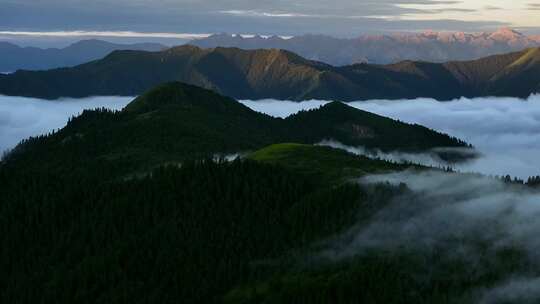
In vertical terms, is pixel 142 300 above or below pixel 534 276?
below

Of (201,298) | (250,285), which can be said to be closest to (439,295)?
(250,285)

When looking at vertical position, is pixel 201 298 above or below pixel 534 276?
below

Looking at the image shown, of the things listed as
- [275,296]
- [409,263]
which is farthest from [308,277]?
[409,263]

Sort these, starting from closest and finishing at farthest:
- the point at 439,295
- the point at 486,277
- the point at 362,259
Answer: the point at 439,295, the point at 486,277, the point at 362,259

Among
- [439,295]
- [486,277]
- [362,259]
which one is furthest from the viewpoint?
[362,259]

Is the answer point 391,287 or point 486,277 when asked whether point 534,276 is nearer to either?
point 486,277

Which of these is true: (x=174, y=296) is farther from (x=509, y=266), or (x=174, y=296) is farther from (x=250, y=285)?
(x=509, y=266)

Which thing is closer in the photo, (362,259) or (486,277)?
(486,277)

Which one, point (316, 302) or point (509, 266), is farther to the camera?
point (509, 266)
